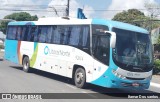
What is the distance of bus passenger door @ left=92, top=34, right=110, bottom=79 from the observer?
44.9 ft

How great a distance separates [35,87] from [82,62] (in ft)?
7.49

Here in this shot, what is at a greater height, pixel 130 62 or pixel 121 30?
pixel 121 30

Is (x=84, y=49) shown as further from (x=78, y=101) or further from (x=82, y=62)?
(x=78, y=101)

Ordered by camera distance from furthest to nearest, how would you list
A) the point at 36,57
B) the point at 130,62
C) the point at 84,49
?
the point at 36,57, the point at 84,49, the point at 130,62

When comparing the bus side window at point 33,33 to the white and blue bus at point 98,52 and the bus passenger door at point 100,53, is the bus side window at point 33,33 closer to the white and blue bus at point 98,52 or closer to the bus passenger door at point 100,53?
the white and blue bus at point 98,52

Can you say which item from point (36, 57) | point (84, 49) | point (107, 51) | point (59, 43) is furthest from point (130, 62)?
point (36, 57)

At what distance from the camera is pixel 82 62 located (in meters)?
15.1

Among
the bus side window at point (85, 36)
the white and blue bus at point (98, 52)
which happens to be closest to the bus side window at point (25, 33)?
the white and blue bus at point (98, 52)

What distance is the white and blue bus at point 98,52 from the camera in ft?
44.2

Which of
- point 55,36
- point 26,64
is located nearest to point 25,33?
point 26,64

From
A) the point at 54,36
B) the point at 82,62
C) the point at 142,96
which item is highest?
the point at 54,36

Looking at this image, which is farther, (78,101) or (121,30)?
(121,30)

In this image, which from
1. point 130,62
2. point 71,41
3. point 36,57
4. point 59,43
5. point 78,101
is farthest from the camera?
point 36,57

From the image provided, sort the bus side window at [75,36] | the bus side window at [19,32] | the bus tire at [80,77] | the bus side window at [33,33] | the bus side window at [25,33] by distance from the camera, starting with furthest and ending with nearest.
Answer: the bus side window at [19,32]
the bus side window at [25,33]
the bus side window at [33,33]
the bus side window at [75,36]
the bus tire at [80,77]
